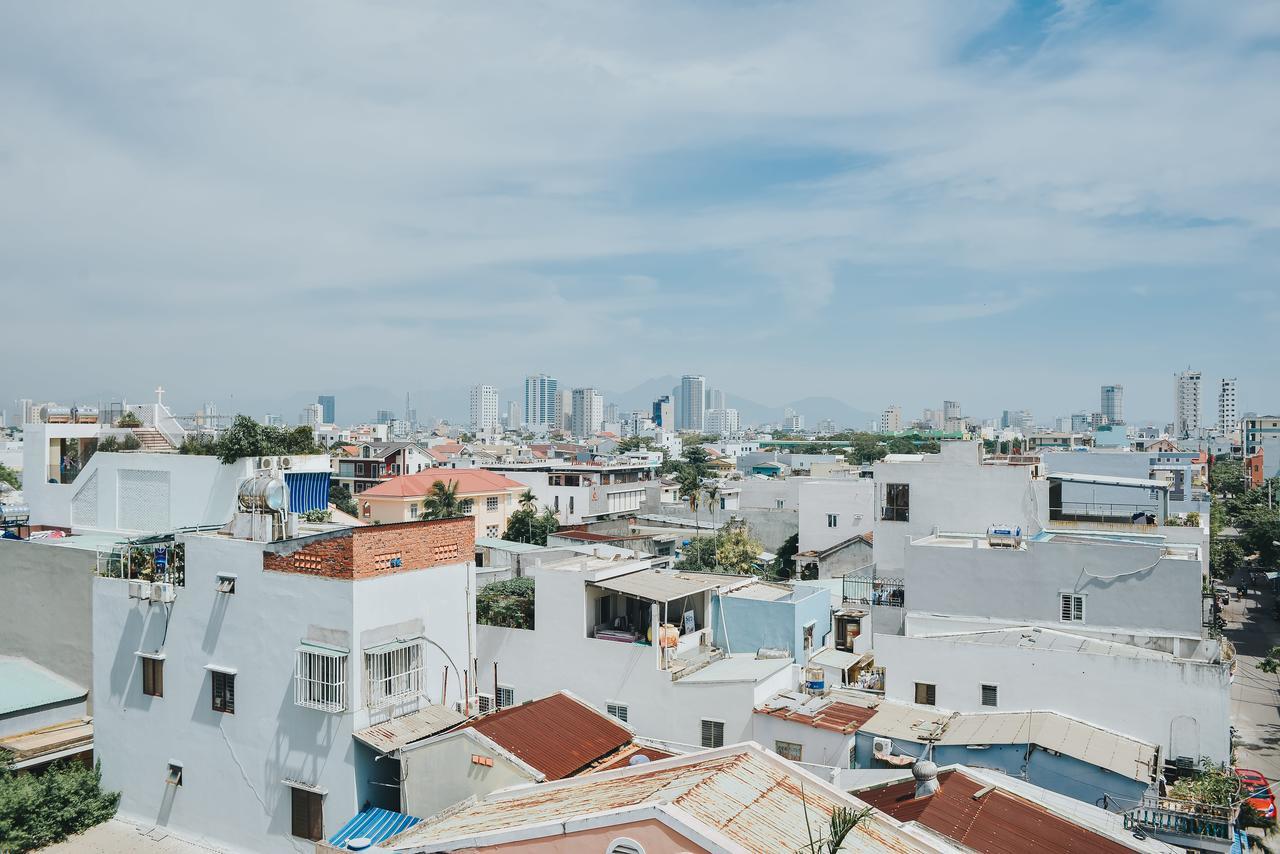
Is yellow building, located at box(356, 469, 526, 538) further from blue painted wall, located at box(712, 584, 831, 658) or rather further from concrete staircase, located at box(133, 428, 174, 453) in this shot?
blue painted wall, located at box(712, 584, 831, 658)

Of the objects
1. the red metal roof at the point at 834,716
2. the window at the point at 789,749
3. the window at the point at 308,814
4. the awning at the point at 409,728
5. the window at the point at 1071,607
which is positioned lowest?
the window at the point at 308,814

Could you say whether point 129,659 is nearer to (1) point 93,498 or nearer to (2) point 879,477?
(1) point 93,498

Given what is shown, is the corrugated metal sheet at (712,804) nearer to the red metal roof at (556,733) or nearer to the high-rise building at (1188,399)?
the red metal roof at (556,733)

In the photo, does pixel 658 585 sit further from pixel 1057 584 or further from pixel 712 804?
pixel 712 804

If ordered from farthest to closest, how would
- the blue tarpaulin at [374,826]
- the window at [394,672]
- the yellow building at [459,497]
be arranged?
1. the yellow building at [459,497]
2. the window at [394,672]
3. the blue tarpaulin at [374,826]

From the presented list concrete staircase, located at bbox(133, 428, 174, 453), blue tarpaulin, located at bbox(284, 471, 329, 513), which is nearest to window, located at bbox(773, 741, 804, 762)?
blue tarpaulin, located at bbox(284, 471, 329, 513)

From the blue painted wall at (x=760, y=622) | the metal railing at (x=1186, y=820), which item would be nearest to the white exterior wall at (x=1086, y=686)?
the metal railing at (x=1186, y=820)
